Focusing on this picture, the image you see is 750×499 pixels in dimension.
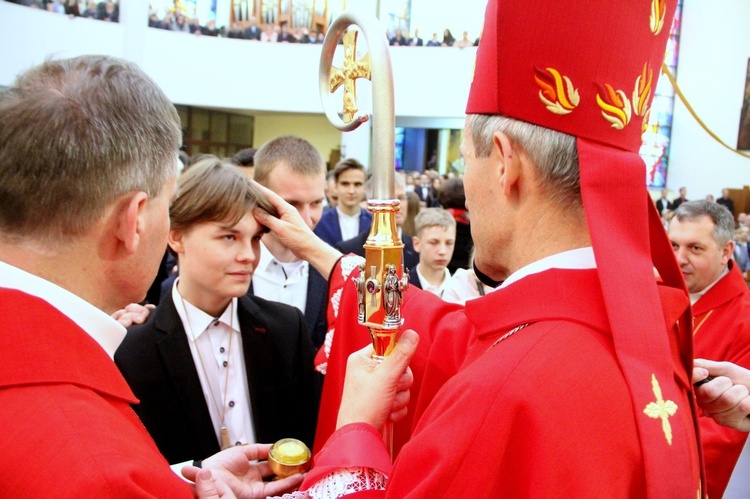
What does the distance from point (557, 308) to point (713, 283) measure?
115 inches

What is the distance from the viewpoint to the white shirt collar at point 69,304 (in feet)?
3.54

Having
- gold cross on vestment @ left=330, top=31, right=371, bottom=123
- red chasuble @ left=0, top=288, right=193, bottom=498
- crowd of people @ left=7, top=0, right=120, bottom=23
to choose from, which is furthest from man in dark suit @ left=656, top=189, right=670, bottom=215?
red chasuble @ left=0, top=288, right=193, bottom=498

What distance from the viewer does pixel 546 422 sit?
1055 millimetres

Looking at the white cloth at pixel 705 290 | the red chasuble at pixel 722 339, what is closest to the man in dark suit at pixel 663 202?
the white cloth at pixel 705 290

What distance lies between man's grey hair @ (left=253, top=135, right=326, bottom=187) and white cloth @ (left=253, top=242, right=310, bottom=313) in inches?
15.0

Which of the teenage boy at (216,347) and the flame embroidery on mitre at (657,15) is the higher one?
the flame embroidery on mitre at (657,15)

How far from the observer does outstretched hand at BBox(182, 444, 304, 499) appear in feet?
5.18

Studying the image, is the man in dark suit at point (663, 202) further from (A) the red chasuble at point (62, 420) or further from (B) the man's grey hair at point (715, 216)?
(A) the red chasuble at point (62, 420)

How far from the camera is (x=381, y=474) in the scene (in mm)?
1352

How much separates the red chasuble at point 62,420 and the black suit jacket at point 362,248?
2.47m

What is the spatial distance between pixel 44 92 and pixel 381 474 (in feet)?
3.06

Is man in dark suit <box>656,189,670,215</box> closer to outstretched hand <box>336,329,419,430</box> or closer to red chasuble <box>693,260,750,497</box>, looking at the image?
red chasuble <box>693,260,750,497</box>

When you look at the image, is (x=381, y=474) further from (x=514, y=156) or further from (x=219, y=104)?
(x=219, y=104)

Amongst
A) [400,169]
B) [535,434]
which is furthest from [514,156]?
[400,169]
